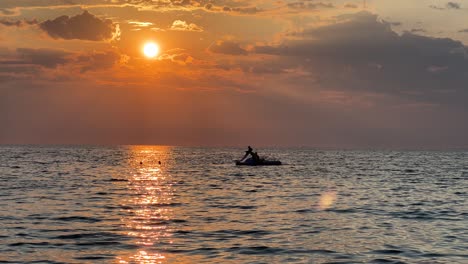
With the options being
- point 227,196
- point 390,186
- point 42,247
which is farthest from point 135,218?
point 390,186

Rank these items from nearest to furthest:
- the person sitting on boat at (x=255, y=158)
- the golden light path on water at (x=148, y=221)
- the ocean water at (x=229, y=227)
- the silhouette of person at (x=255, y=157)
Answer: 1. the golden light path on water at (x=148, y=221)
2. the ocean water at (x=229, y=227)
3. the silhouette of person at (x=255, y=157)
4. the person sitting on boat at (x=255, y=158)

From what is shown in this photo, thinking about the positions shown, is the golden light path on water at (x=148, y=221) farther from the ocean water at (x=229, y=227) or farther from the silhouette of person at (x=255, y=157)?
the silhouette of person at (x=255, y=157)

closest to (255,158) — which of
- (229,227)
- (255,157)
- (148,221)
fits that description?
(255,157)

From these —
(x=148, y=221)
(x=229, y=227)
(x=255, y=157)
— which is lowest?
(x=229, y=227)

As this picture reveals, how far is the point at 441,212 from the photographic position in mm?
42719

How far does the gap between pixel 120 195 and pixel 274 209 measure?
1664 cm

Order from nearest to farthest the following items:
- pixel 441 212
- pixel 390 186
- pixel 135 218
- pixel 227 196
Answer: pixel 135 218 → pixel 441 212 → pixel 227 196 → pixel 390 186

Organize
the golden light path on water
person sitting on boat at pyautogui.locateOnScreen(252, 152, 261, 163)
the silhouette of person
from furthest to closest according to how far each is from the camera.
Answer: person sitting on boat at pyautogui.locateOnScreen(252, 152, 261, 163) < the silhouette of person < the golden light path on water

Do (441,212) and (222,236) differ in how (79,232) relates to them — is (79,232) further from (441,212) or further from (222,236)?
(441,212)

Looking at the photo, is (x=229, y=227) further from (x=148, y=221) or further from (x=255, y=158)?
(x=255, y=158)

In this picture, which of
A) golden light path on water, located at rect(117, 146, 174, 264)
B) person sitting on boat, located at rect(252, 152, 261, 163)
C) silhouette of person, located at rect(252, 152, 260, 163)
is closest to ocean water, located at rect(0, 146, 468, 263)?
golden light path on water, located at rect(117, 146, 174, 264)

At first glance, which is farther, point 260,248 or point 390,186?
point 390,186

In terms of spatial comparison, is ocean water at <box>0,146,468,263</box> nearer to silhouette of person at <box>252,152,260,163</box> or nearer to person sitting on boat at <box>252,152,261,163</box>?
silhouette of person at <box>252,152,260,163</box>

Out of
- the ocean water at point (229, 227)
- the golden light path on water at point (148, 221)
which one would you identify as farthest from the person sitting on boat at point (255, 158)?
the ocean water at point (229, 227)
